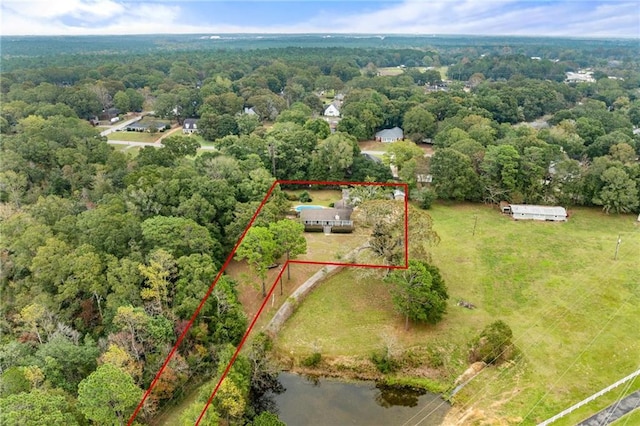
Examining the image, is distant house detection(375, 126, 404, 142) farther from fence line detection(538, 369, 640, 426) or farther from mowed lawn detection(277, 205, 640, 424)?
fence line detection(538, 369, 640, 426)

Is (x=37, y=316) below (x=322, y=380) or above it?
above

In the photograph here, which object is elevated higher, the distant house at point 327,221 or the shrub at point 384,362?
the distant house at point 327,221

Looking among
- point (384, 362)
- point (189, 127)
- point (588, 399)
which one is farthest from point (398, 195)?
point (189, 127)

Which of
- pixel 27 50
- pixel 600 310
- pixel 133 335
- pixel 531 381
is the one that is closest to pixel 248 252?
pixel 133 335

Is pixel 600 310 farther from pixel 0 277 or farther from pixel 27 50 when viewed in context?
pixel 27 50

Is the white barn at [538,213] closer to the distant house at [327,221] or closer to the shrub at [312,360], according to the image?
the distant house at [327,221]

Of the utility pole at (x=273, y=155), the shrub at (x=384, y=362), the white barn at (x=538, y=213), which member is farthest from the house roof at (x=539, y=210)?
the utility pole at (x=273, y=155)
